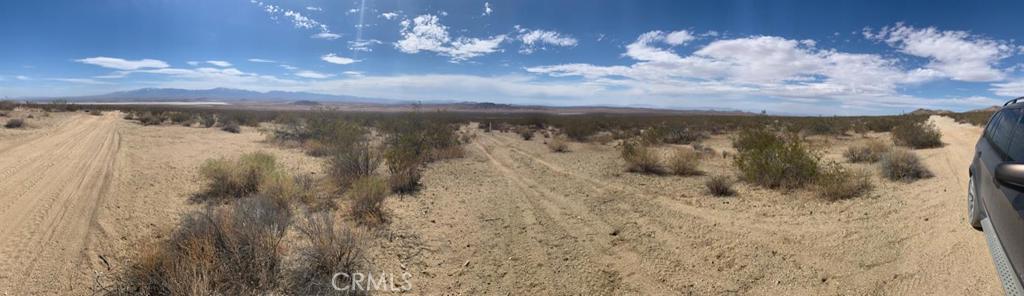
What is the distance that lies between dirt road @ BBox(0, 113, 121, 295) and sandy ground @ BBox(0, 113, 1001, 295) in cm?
3

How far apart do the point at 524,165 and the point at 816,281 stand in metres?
9.76

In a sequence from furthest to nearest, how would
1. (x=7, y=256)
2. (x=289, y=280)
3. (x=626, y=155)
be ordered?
(x=626, y=155) < (x=7, y=256) < (x=289, y=280)

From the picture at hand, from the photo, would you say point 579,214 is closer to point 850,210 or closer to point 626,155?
point 850,210

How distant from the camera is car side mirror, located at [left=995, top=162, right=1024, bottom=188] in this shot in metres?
3.18

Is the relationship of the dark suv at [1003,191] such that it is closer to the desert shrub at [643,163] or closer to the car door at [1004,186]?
the car door at [1004,186]

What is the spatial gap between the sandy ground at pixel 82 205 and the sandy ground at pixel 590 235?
0.10ft

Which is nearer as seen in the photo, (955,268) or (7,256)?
(955,268)

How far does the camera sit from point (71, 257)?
5.27 m

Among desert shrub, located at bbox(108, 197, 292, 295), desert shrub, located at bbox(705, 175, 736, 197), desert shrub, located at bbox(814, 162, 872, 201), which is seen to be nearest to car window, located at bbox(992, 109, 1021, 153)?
desert shrub, located at bbox(814, 162, 872, 201)

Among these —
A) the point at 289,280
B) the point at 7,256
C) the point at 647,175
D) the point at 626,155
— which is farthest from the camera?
the point at 626,155

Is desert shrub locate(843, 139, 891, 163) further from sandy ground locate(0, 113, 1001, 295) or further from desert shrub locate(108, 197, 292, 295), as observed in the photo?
desert shrub locate(108, 197, 292, 295)

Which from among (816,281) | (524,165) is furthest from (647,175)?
(816,281)

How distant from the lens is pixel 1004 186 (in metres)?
3.65

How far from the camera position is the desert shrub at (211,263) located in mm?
3943
